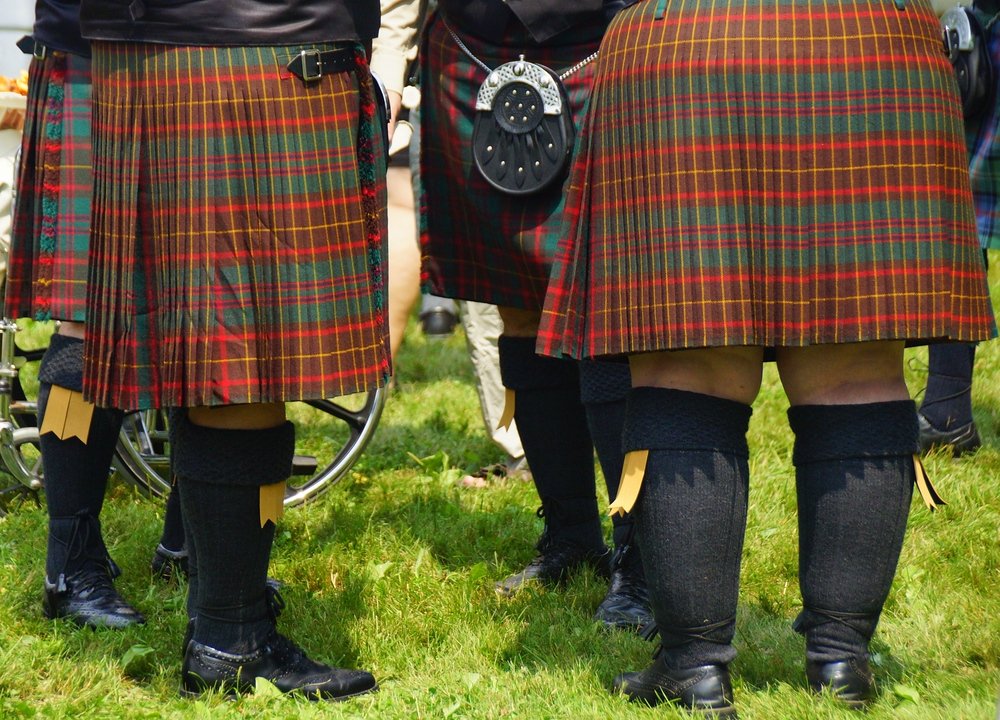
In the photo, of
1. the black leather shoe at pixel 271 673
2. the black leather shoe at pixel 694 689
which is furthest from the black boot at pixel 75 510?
the black leather shoe at pixel 694 689

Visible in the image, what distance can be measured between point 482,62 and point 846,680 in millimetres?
1297

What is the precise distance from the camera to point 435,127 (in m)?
2.62

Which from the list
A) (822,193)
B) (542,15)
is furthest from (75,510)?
(822,193)

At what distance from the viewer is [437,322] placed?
609 cm

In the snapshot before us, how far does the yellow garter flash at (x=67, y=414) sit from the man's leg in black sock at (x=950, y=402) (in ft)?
7.97

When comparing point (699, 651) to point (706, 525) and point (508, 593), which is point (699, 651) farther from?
point (508, 593)

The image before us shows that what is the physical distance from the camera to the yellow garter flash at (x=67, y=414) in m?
2.65

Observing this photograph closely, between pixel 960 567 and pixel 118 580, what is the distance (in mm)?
1907

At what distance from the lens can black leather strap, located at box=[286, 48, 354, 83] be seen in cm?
198

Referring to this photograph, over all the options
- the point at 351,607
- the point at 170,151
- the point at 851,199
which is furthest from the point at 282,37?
the point at 351,607

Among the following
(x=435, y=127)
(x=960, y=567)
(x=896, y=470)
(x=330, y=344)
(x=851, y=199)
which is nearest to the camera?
(x=851, y=199)

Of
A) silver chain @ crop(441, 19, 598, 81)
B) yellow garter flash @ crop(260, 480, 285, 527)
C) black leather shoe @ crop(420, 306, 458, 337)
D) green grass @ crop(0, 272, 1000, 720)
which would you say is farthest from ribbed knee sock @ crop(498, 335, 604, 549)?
black leather shoe @ crop(420, 306, 458, 337)

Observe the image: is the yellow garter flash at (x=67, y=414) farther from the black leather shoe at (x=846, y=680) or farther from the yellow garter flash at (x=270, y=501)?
the black leather shoe at (x=846, y=680)

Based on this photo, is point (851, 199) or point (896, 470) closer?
point (851, 199)
